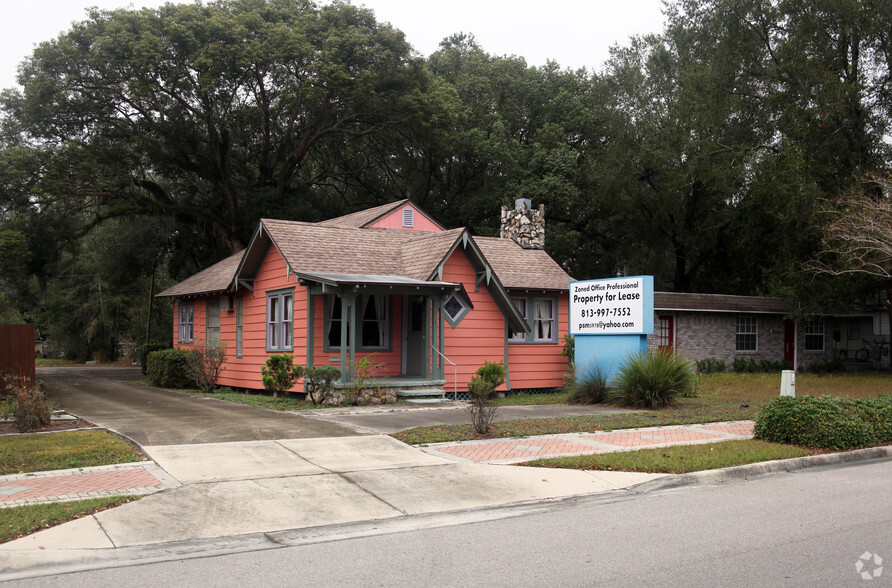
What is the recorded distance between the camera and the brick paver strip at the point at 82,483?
8336 millimetres

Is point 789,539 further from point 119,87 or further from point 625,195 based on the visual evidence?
point 625,195

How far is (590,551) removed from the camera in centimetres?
652

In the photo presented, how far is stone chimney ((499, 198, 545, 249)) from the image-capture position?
82.4 ft

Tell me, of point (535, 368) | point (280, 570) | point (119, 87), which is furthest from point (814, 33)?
point (280, 570)

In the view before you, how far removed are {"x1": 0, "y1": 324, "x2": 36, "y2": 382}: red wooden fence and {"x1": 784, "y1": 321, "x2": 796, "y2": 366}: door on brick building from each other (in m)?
30.1

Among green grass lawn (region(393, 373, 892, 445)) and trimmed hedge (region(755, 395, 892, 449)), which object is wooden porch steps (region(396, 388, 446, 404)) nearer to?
green grass lawn (region(393, 373, 892, 445))

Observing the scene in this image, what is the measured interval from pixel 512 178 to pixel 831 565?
3305 cm

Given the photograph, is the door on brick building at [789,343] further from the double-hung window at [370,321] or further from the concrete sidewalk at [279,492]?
the concrete sidewalk at [279,492]

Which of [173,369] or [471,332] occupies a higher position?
[471,332]

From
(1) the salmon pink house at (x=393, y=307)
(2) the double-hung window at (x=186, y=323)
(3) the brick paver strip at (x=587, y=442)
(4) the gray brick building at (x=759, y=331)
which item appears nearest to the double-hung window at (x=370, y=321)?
(1) the salmon pink house at (x=393, y=307)

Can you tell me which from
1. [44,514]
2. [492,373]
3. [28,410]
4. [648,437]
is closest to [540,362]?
[492,373]

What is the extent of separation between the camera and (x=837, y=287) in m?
31.1

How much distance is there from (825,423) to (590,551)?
6.95m

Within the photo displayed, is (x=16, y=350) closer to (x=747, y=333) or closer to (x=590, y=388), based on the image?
(x=590, y=388)
